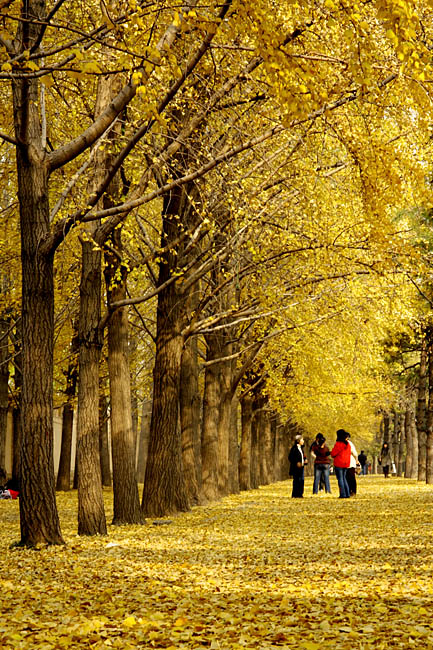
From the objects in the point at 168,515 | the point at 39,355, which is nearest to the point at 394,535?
the point at 168,515

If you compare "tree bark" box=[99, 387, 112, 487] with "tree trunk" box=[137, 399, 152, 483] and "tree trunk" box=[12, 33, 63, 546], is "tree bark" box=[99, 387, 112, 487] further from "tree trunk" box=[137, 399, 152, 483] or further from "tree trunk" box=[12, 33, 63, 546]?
"tree trunk" box=[12, 33, 63, 546]

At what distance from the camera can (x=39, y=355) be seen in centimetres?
1094

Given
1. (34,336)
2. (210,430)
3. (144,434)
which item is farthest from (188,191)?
(144,434)

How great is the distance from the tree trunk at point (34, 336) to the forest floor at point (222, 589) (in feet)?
2.00

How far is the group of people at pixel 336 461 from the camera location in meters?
23.5

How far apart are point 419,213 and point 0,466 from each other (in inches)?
625

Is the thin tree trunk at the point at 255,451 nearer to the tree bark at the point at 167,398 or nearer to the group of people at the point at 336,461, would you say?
the group of people at the point at 336,461

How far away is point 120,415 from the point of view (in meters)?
15.3

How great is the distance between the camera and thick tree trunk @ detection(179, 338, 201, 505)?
65.4 ft

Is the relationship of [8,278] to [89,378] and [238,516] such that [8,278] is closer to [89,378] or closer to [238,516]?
[238,516]

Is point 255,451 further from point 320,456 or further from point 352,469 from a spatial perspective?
point 352,469

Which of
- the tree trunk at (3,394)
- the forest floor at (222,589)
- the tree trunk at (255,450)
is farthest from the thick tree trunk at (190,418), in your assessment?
the tree trunk at (255,450)

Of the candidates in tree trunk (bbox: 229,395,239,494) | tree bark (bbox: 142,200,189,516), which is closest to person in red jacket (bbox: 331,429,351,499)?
tree trunk (bbox: 229,395,239,494)

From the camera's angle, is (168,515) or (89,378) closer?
(89,378)
